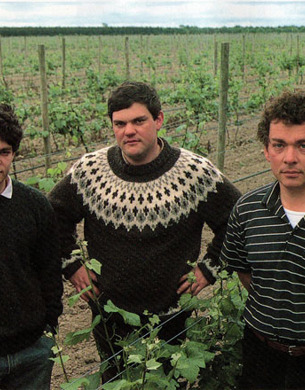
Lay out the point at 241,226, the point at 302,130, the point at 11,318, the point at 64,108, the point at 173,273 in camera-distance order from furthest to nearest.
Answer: the point at 64,108, the point at 173,273, the point at 11,318, the point at 241,226, the point at 302,130

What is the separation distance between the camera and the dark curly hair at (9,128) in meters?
1.92

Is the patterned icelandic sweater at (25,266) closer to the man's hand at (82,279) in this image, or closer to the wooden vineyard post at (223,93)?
the man's hand at (82,279)

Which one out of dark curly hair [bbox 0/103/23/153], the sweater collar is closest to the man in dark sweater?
dark curly hair [bbox 0/103/23/153]

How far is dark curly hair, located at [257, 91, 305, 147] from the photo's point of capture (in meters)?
1.68

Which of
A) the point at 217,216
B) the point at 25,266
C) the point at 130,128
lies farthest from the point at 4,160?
the point at 217,216

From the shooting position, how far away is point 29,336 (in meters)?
2.04

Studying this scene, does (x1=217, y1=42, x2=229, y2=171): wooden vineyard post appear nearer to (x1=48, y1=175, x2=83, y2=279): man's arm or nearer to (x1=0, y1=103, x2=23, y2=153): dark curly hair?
(x1=48, y1=175, x2=83, y2=279): man's arm

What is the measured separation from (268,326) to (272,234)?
→ 11.9 inches

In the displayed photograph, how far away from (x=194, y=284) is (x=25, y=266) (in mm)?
760

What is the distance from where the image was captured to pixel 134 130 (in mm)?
2205

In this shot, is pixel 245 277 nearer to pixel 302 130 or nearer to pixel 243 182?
pixel 302 130

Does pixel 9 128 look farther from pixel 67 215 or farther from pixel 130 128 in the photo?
pixel 67 215

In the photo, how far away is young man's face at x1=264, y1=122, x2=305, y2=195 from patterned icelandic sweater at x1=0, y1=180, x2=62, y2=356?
0.91 metres

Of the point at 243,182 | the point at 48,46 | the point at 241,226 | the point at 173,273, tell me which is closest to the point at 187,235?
the point at 173,273
